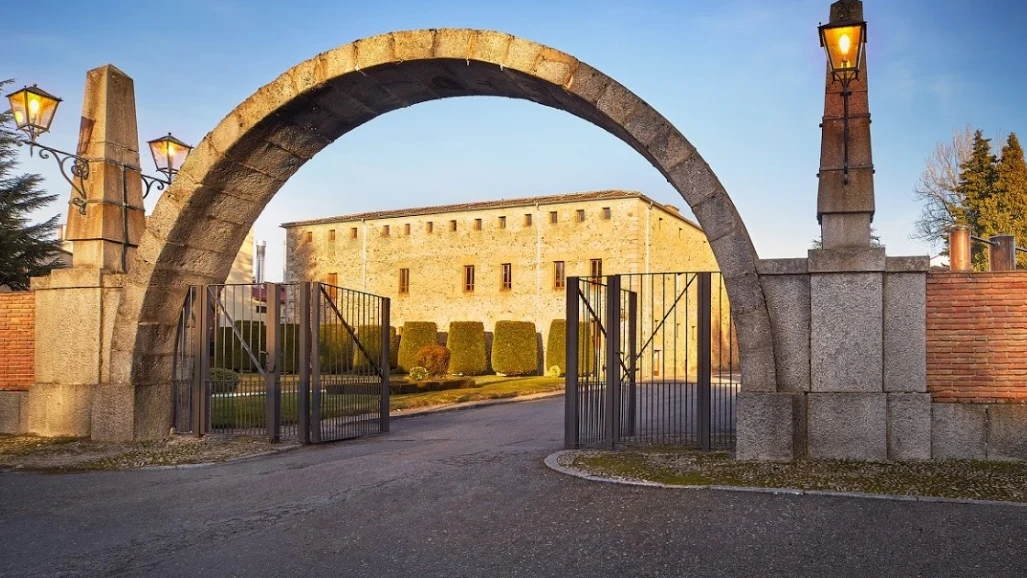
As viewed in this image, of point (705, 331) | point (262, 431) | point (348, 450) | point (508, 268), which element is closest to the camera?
point (705, 331)

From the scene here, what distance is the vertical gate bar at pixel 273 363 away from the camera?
10430 millimetres

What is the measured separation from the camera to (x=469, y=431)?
42.0 feet

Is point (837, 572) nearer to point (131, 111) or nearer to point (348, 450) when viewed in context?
point (348, 450)

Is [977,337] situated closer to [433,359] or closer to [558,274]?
[433,359]

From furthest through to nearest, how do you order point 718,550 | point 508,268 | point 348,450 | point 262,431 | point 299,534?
1. point 508,268
2. point 262,431
3. point 348,450
4. point 299,534
5. point 718,550

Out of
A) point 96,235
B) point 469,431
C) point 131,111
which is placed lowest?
point 469,431

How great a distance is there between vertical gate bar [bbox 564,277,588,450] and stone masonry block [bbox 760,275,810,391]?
2.28 m

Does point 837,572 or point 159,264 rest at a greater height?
point 159,264

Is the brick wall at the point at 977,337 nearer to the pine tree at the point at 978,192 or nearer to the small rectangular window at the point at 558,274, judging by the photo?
the pine tree at the point at 978,192

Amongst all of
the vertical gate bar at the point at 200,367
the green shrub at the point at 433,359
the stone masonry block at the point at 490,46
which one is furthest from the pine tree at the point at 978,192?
the vertical gate bar at the point at 200,367

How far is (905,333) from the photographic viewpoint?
8.34 m

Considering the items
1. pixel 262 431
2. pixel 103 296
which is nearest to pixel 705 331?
pixel 262 431

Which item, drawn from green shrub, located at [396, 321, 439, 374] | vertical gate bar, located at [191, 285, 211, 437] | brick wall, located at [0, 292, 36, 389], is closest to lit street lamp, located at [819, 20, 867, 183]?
vertical gate bar, located at [191, 285, 211, 437]

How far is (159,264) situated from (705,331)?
703 cm
